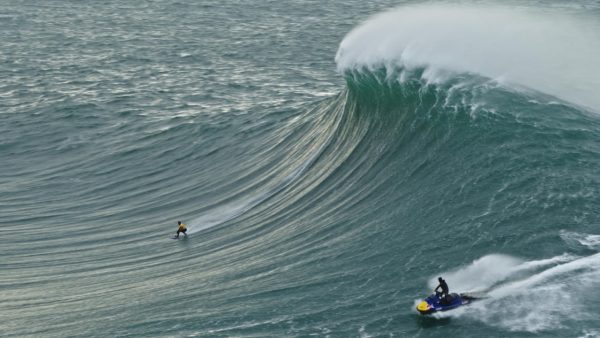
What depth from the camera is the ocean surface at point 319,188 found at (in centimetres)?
2522

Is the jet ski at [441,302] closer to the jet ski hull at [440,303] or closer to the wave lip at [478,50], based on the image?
the jet ski hull at [440,303]

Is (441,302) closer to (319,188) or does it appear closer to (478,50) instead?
(319,188)

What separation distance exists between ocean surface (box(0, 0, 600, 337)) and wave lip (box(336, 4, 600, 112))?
156 millimetres

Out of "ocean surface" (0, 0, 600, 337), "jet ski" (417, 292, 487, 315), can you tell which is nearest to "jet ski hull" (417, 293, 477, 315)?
"jet ski" (417, 292, 487, 315)

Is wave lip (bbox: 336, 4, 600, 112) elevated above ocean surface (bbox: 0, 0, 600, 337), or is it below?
above

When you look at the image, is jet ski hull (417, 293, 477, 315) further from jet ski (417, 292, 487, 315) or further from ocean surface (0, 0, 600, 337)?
ocean surface (0, 0, 600, 337)

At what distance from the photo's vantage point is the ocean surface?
25.2m

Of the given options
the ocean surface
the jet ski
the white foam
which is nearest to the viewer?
the jet ski

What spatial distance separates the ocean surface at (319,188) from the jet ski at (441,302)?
24 cm

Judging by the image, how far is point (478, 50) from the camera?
43562 mm

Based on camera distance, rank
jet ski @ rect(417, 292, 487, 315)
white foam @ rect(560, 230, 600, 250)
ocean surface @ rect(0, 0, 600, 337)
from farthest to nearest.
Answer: white foam @ rect(560, 230, 600, 250)
ocean surface @ rect(0, 0, 600, 337)
jet ski @ rect(417, 292, 487, 315)

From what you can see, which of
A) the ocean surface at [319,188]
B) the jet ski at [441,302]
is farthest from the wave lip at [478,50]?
the jet ski at [441,302]

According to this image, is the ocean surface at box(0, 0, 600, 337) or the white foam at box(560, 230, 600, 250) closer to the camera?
the ocean surface at box(0, 0, 600, 337)

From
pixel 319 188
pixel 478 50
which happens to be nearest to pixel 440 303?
pixel 319 188
